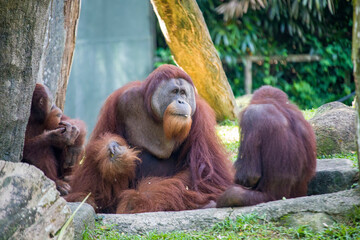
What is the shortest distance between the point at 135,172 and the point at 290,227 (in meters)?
1.49

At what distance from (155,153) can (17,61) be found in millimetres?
1553

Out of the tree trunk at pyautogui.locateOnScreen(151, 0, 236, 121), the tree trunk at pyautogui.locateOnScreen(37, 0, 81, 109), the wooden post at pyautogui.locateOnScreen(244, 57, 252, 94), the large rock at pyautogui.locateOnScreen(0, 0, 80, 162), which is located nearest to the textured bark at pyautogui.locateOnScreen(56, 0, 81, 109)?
the tree trunk at pyautogui.locateOnScreen(37, 0, 81, 109)

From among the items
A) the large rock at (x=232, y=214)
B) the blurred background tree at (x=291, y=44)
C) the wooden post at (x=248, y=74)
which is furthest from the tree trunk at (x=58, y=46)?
the wooden post at (x=248, y=74)

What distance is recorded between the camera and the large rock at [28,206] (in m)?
2.17

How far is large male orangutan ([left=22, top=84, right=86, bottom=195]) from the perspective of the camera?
3.93 m

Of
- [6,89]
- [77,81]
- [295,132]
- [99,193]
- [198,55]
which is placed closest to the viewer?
[6,89]

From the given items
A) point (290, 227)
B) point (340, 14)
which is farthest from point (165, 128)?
point (340, 14)

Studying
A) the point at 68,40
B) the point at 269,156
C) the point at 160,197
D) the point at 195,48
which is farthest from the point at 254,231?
the point at 195,48

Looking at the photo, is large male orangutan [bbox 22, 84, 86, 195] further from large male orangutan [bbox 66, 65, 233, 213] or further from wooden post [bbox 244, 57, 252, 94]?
wooden post [bbox 244, 57, 252, 94]

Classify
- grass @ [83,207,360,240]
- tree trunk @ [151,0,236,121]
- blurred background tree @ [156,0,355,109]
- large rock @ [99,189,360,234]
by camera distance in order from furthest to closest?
blurred background tree @ [156,0,355,109]
tree trunk @ [151,0,236,121]
large rock @ [99,189,360,234]
grass @ [83,207,360,240]

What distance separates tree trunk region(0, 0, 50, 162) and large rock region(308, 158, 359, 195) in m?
2.19

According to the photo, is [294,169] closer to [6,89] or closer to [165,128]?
[165,128]

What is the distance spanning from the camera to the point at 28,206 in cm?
227

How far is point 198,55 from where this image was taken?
6.36 metres
